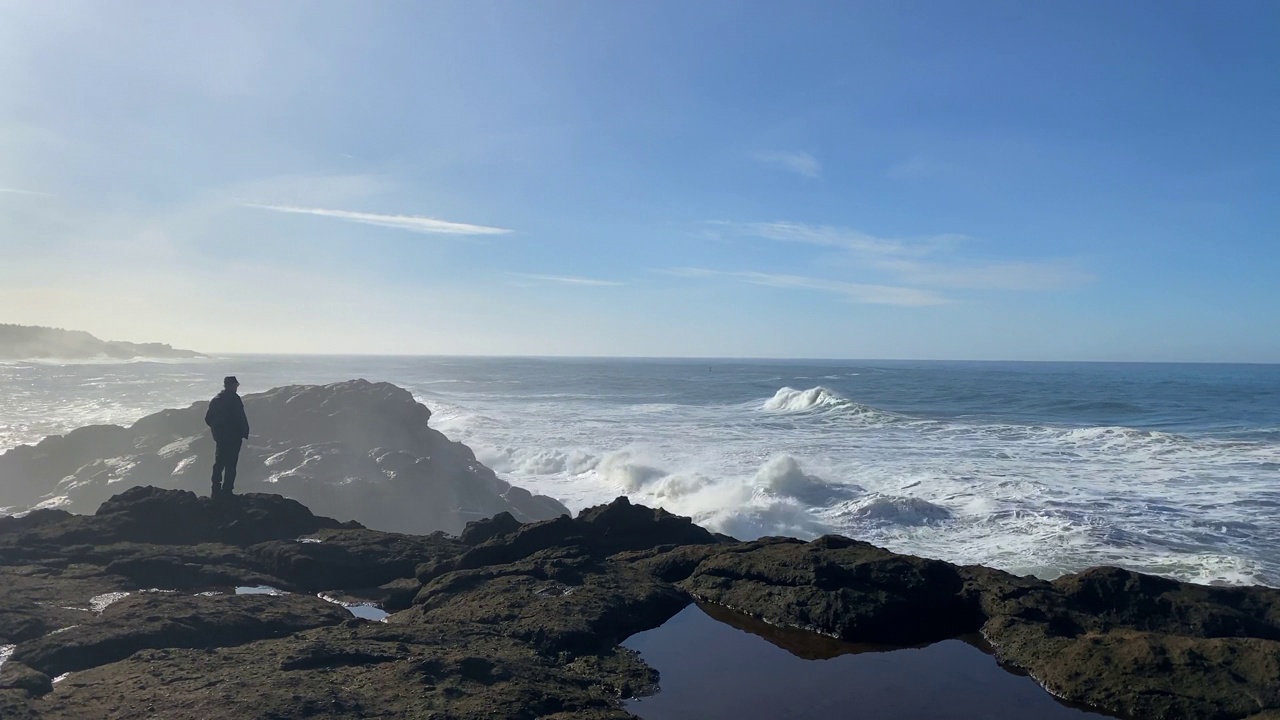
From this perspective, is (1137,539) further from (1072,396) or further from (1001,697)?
(1072,396)

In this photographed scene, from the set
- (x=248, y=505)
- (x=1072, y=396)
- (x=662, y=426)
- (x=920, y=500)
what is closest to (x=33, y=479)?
(x=248, y=505)

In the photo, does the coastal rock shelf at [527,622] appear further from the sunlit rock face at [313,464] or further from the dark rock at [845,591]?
the sunlit rock face at [313,464]

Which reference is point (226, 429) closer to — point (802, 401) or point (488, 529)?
point (488, 529)

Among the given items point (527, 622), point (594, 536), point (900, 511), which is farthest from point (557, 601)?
point (900, 511)

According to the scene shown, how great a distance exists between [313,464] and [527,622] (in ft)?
33.4

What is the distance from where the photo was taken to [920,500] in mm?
14883

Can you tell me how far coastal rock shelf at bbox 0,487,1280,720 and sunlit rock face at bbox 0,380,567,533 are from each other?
538 cm

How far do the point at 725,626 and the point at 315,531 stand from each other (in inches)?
183

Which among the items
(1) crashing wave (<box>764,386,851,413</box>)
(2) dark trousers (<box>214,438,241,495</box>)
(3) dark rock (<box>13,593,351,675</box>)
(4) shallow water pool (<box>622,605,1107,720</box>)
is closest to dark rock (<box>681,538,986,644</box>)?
(4) shallow water pool (<box>622,605,1107,720</box>)

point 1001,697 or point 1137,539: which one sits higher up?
point 1001,697

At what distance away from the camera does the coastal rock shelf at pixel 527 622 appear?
3.93 m

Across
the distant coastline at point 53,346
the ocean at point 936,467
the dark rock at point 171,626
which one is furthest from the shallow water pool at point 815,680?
the distant coastline at point 53,346

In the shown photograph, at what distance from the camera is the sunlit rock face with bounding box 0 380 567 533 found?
43.0ft

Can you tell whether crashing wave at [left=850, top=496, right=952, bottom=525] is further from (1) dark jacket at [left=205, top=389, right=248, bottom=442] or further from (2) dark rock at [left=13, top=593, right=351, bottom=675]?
(2) dark rock at [left=13, top=593, right=351, bottom=675]
